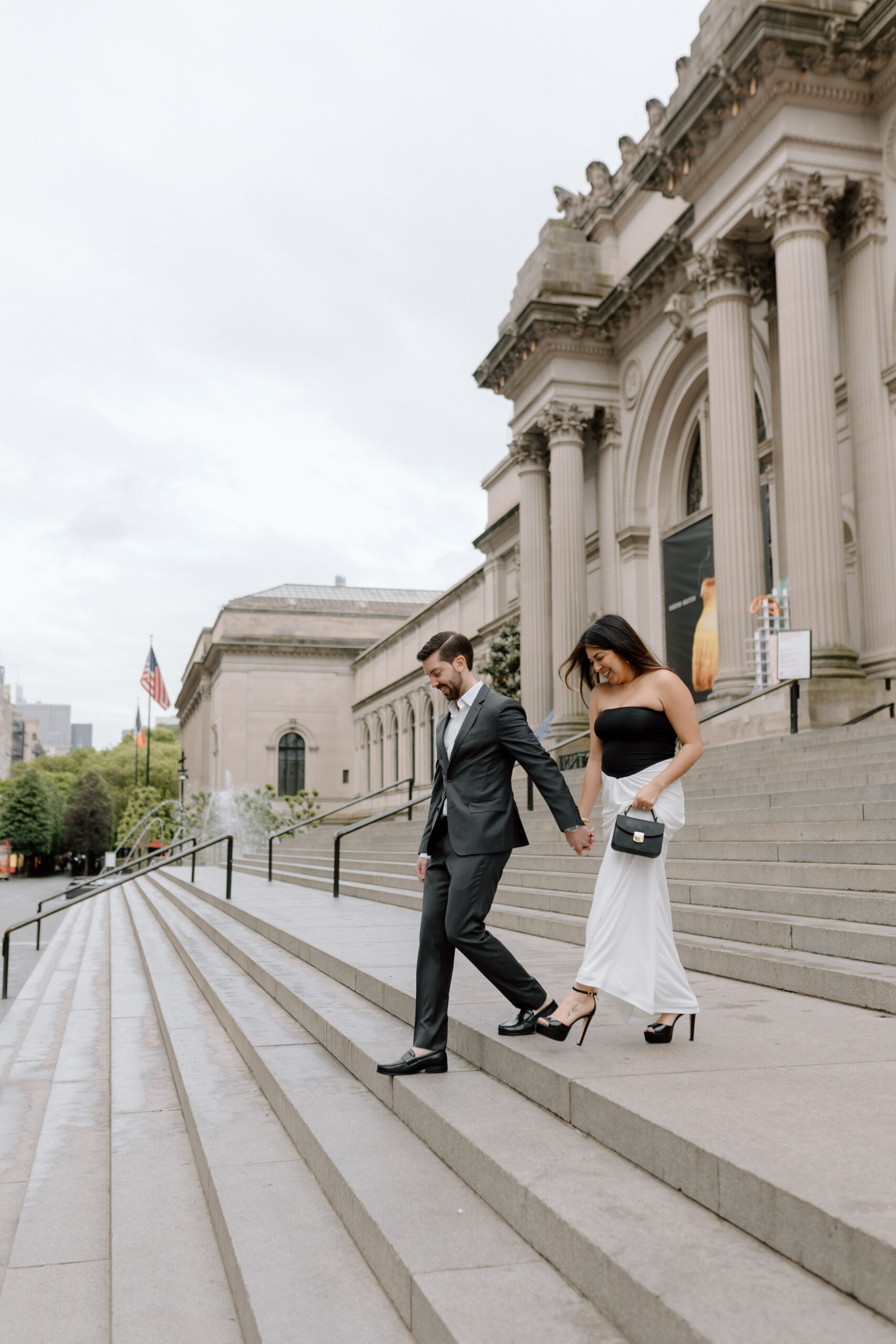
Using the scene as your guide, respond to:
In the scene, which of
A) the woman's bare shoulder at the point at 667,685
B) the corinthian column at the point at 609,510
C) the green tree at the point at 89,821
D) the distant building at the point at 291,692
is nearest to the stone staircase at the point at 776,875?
the woman's bare shoulder at the point at 667,685

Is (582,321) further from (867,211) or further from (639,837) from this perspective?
(639,837)

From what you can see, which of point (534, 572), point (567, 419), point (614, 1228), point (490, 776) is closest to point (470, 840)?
point (490, 776)

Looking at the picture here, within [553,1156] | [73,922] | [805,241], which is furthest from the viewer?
[73,922]

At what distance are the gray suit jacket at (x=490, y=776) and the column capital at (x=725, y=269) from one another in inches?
633

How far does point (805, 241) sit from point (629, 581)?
385 inches

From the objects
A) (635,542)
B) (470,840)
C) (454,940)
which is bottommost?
(454,940)

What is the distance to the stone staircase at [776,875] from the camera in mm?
5551

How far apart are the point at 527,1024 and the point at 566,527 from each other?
21721 millimetres

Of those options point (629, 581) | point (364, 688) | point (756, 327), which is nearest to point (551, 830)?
point (756, 327)

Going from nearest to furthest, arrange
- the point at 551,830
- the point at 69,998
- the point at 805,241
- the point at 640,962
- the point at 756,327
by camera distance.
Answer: the point at 640,962, the point at 69,998, the point at 551,830, the point at 805,241, the point at 756,327

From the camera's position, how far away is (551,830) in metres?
12.5

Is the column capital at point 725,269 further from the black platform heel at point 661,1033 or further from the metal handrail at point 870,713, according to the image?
the black platform heel at point 661,1033

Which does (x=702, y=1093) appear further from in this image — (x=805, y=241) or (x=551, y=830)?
(x=805, y=241)

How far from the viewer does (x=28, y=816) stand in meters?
92.9
